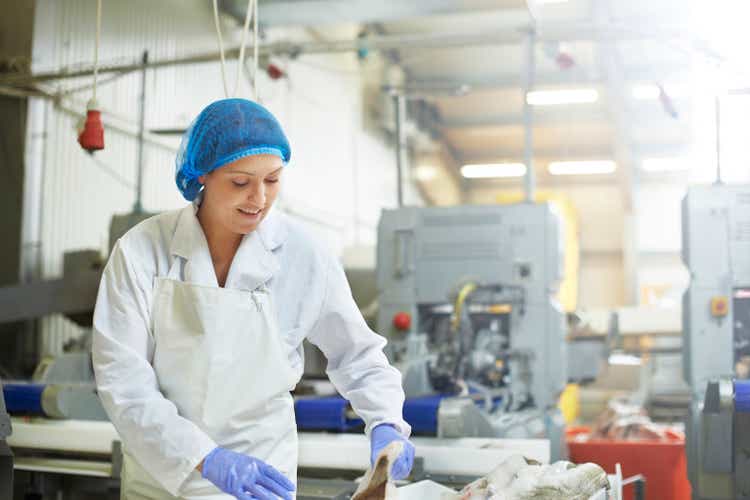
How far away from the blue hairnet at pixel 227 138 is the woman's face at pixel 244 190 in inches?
0.7

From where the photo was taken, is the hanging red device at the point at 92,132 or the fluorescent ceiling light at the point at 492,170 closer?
the hanging red device at the point at 92,132

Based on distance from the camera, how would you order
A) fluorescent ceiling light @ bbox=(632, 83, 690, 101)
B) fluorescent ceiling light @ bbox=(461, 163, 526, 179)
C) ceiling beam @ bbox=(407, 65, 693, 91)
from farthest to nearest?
1. fluorescent ceiling light @ bbox=(461, 163, 526, 179)
2. fluorescent ceiling light @ bbox=(632, 83, 690, 101)
3. ceiling beam @ bbox=(407, 65, 693, 91)

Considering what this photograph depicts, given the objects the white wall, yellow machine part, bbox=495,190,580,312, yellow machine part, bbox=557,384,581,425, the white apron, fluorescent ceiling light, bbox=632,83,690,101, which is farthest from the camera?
yellow machine part, bbox=495,190,580,312

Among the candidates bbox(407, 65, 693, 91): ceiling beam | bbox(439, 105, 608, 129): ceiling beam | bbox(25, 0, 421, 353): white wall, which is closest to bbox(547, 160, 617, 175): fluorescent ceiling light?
bbox(439, 105, 608, 129): ceiling beam

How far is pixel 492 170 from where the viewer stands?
13.9m

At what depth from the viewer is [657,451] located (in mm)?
4980

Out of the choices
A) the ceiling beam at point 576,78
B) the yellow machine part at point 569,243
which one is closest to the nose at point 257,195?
the ceiling beam at point 576,78

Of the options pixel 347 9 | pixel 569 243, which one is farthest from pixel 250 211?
pixel 569 243

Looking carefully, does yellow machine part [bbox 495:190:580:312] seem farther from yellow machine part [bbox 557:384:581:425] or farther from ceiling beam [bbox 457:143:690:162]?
yellow machine part [bbox 557:384:581:425]

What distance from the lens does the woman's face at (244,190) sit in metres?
1.89

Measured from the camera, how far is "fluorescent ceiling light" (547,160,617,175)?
13.5m

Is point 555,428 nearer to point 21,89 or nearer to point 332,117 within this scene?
point 21,89

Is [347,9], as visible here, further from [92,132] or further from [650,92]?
[650,92]

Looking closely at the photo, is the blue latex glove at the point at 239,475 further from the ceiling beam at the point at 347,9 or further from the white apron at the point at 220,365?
the ceiling beam at the point at 347,9
